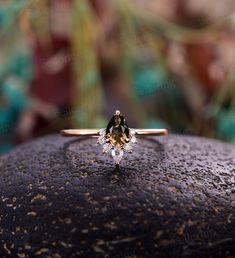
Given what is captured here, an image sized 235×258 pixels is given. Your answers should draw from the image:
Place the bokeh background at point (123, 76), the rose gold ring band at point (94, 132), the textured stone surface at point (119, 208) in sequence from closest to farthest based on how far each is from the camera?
the textured stone surface at point (119, 208)
the rose gold ring band at point (94, 132)
the bokeh background at point (123, 76)

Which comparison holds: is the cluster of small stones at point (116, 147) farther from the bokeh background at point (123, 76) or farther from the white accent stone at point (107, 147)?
the bokeh background at point (123, 76)

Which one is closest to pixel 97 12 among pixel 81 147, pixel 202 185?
pixel 81 147

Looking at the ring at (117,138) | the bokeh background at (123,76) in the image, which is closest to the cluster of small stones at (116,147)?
the ring at (117,138)

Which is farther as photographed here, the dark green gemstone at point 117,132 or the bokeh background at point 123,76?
the bokeh background at point 123,76

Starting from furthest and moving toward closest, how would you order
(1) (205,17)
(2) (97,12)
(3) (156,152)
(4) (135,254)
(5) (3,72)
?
(1) (205,17) < (2) (97,12) < (5) (3,72) < (3) (156,152) < (4) (135,254)

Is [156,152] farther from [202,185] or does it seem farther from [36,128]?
[36,128]

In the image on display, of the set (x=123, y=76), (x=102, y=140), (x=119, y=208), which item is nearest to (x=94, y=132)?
(x=102, y=140)

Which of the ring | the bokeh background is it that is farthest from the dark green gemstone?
the bokeh background
